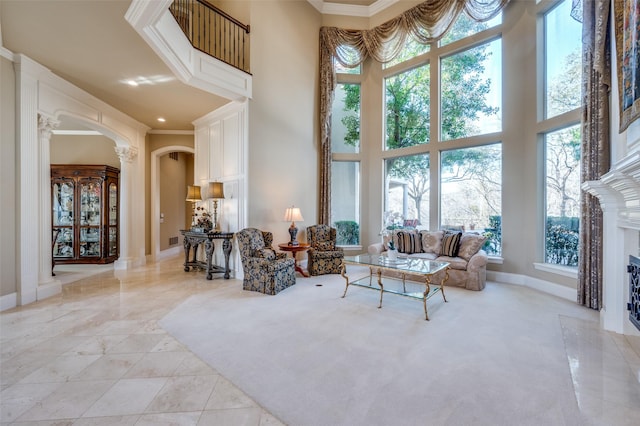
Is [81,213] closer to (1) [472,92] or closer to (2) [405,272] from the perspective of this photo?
(2) [405,272]

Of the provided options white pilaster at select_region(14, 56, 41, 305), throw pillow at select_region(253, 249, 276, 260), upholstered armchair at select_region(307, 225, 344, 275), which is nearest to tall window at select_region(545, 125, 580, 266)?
upholstered armchair at select_region(307, 225, 344, 275)

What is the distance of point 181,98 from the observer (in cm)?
479

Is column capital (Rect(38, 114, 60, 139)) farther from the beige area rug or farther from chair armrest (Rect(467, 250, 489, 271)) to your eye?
chair armrest (Rect(467, 250, 489, 271))

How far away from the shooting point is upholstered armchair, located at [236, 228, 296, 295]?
412 centimetres

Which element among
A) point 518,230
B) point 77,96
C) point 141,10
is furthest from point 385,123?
Result: point 77,96

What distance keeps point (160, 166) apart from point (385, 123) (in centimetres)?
590

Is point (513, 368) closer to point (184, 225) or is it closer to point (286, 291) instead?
point (286, 291)

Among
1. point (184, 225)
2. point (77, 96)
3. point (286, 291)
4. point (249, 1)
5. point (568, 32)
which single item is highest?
point (249, 1)

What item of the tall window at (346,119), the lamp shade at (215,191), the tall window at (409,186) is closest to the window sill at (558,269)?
the tall window at (409,186)

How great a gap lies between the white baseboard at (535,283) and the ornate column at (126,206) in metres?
7.44

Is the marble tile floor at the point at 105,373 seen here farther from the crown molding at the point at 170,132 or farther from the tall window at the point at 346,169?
the crown molding at the point at 170,132

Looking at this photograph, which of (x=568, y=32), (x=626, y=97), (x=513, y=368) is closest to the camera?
(x=513, y=368)

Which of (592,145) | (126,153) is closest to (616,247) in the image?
(592,145)

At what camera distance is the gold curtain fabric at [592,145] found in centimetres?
323
